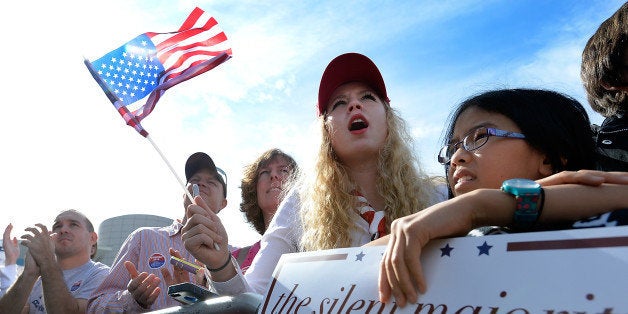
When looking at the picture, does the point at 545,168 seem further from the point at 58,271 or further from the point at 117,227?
the point at 117,227

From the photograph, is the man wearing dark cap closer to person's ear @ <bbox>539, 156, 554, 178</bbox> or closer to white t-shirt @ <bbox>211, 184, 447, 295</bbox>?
white t-shirt @ <bbox>211, 184, 447, 295</bbox>

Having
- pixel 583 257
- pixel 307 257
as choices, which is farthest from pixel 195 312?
pixel 583 257

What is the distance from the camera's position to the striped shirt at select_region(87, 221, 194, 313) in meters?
3.33

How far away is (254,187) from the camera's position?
412 cm

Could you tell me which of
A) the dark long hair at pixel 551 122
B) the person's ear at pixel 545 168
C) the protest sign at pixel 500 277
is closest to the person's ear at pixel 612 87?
the dark long hair at pixel 551 122

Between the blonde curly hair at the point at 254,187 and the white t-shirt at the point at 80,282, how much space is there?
154 cm

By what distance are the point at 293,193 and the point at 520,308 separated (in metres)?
1.99

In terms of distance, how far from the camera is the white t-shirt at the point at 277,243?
2156mm

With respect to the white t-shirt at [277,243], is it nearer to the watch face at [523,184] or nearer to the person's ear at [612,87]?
the person's ear at [612,87]

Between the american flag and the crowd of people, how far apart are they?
820 mm

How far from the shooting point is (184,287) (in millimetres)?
1460

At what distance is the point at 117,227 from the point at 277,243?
57.1 meters

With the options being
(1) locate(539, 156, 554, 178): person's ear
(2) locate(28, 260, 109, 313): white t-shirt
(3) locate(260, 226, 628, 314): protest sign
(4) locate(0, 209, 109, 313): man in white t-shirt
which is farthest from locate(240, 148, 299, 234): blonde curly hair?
(3) locate(260, 226, 628, 314): protest sign

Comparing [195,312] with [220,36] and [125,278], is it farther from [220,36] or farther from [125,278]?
[220,36]
